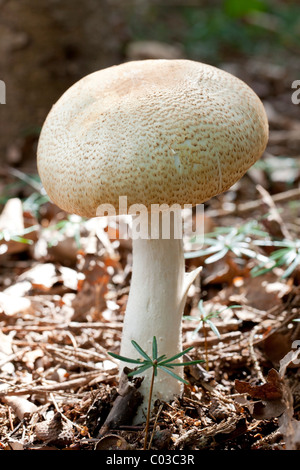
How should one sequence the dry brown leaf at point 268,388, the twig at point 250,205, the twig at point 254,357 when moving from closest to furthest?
the dry brown leaf at point 268,388 → the twig at point 254,357 → the twig at point 250,205

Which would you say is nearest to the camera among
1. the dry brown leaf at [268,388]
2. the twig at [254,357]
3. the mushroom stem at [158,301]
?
the dry brown leaf at [268,388]

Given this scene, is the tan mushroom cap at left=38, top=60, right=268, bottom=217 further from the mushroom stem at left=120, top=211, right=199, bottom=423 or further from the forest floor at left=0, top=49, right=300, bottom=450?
the forest floor at left=0, top=49, right=300, bottom=450

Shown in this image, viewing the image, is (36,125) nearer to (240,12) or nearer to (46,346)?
(46,346)

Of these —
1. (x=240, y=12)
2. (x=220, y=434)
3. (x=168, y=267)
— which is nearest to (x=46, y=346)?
(x=168, y=267)

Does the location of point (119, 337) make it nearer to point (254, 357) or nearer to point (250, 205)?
point (254, 357)

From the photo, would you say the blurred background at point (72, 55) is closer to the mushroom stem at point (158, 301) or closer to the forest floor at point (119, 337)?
the forest floor at point (119, 337)

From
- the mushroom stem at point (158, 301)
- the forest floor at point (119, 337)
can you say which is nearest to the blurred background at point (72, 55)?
the forest floor at point (119, 337)

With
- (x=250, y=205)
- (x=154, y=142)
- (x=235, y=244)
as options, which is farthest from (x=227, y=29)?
(x=154, y=142)
